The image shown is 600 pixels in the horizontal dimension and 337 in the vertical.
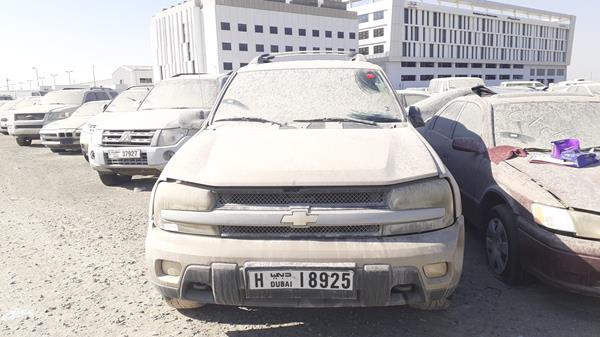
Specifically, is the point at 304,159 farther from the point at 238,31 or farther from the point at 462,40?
the point at 462,40

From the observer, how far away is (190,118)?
22.7 feet

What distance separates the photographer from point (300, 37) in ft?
229

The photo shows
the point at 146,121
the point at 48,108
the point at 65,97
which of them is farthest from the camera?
the point at 65,97

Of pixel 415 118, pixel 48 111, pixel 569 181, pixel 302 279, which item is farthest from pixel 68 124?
pixel 569 181

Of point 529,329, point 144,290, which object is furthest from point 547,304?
point 144,290

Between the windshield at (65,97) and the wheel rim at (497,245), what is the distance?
14.2 metres

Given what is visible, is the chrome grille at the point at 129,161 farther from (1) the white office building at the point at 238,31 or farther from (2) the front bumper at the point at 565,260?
(1) the white office building at the point at 238,31

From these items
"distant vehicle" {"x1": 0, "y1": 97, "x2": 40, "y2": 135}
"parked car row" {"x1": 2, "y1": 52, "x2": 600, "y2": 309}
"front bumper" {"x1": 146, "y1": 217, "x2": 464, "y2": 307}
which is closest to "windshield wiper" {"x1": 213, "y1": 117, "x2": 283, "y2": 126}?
"parked car row" {"x1": 2, "y1": 52, "x2": 600, "y2": 309}

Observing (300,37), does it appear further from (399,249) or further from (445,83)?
(399,249)

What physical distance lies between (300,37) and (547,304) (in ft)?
231

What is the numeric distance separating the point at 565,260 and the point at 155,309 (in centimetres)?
293

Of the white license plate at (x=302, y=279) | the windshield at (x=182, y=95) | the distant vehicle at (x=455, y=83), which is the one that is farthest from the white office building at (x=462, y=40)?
the white license plate at (x=302, y=279)

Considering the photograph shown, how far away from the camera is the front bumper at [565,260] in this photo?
288 cm

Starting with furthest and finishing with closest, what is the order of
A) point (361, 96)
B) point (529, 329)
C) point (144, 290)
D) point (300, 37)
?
point (300, 37), point (361, 96), point (144, 290), point (529, 329)
